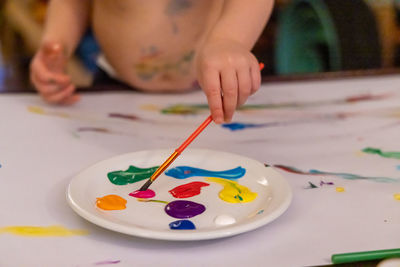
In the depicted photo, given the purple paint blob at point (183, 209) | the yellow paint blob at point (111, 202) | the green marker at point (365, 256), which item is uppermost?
the green marker at point (365, 256)

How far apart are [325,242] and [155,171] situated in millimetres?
207

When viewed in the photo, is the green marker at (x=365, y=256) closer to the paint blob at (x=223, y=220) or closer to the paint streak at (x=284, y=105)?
the paint blob at (x=223, y=220)

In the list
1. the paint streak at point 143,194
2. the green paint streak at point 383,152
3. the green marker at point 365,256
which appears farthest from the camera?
the green paint streak at point 383,152

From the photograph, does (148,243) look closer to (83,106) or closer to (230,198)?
(230,198)

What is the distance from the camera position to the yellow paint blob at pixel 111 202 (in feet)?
1.61

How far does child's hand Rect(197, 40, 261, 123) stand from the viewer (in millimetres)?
543

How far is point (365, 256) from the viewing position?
42cm

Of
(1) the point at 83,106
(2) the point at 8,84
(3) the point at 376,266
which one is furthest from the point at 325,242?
(2) the point at 8,84

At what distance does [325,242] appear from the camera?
0.45m

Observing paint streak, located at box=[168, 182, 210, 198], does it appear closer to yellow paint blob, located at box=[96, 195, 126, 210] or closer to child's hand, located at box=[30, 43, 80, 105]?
yellow paint blob, located at box=[96, 195, 126, 210]

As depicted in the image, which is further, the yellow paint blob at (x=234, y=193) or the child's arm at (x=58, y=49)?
the child's arm at (x=58, y=49)

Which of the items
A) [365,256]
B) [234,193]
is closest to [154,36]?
[234,193]

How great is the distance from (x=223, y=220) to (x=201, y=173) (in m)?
0.12

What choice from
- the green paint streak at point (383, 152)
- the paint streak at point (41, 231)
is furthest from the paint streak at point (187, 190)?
the green paint streak at point (383, 152)
